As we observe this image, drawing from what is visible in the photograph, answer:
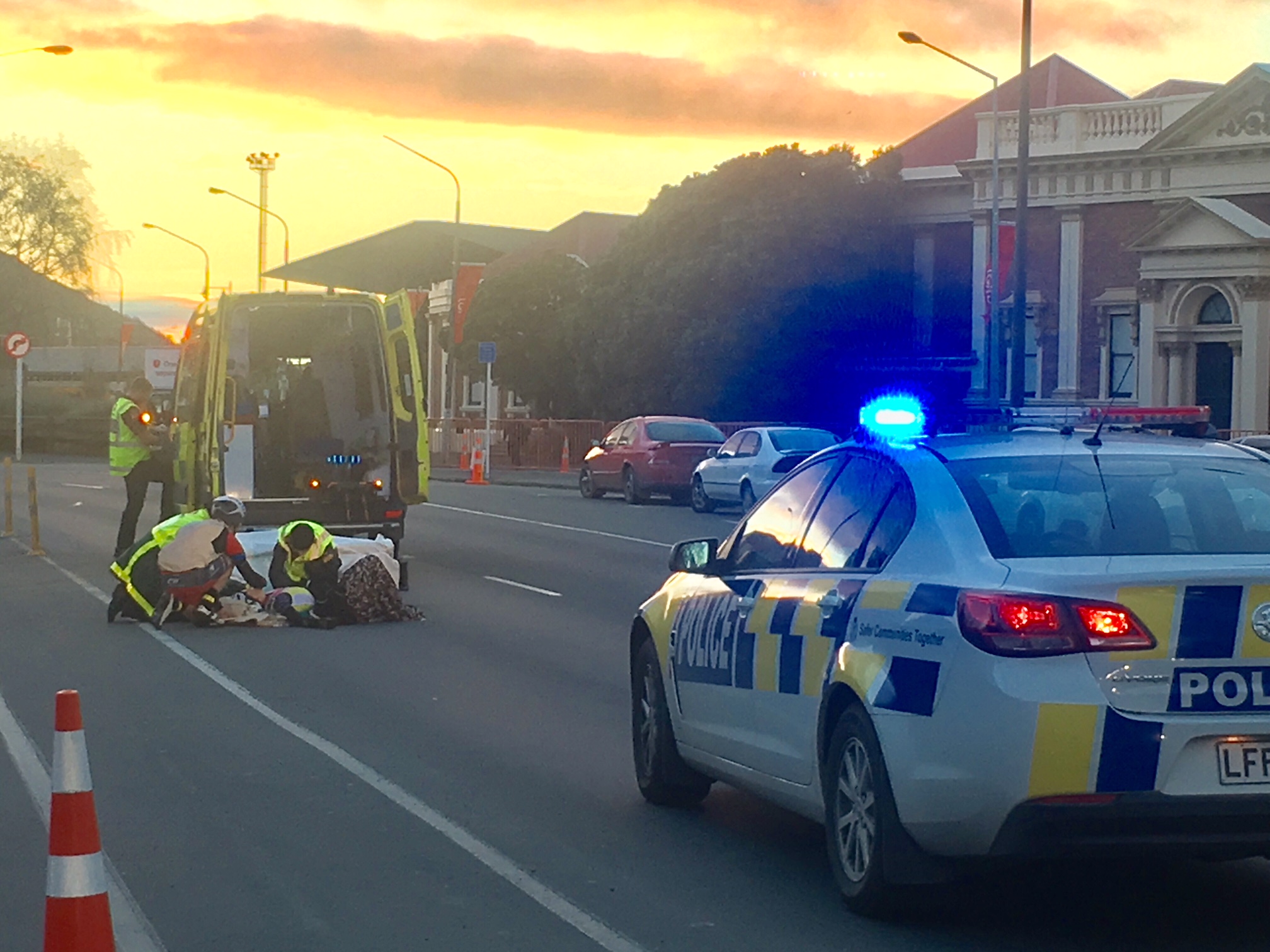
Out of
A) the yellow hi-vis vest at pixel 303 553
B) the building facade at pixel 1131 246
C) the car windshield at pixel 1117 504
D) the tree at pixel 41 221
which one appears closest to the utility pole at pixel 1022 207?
the building facade at pixel 1131 246

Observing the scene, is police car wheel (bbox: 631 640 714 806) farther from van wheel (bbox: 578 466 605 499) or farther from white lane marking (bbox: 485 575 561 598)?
van wheel (bbox: 578 466 605 499)

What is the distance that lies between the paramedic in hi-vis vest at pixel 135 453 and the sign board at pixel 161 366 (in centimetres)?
3918

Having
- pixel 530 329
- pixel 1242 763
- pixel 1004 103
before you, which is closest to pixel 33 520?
pixel 1242 763

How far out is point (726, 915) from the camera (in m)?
6.58

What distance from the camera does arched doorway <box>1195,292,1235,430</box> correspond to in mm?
44344

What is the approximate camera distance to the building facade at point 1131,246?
43406 millimetres

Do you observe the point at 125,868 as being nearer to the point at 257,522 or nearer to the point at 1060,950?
the point at 1060,950

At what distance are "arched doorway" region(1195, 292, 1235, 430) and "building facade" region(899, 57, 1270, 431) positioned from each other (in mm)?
35

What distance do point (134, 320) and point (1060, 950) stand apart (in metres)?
166

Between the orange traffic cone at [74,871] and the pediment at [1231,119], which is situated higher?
the pediment at [1231,119]

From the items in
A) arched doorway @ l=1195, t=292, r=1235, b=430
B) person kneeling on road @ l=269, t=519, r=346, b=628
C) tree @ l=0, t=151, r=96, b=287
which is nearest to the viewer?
person kneeling on road @ l=269, t=519, r=346, b=628

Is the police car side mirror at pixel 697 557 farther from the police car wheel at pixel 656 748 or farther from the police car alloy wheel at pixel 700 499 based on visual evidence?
the police car alloy wheel at pixel 700 499

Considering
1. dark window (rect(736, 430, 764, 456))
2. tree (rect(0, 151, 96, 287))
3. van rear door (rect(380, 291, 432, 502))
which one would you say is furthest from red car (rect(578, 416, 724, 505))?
tree (rect(0, 151, 96, 287))

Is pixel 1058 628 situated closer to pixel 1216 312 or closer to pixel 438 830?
pixel 438 830
